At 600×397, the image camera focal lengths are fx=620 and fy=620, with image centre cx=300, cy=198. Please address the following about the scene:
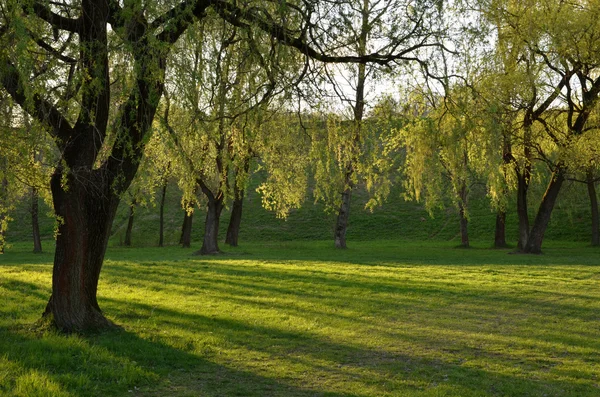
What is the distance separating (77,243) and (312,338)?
4048 millimetres

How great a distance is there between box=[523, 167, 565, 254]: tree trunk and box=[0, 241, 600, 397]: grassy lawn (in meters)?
10.3

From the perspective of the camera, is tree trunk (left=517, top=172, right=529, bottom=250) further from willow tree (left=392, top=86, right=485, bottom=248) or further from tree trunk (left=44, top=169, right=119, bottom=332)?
tree trunk (left=44, top=169, right=119, bottom=332)

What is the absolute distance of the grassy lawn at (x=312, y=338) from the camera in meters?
7.38

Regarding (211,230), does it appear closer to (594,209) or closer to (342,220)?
(342,220)

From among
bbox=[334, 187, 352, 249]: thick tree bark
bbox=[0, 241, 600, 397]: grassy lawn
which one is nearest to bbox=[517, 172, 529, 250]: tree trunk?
bbox=[334, 187, 352, 249]: thick tree bark

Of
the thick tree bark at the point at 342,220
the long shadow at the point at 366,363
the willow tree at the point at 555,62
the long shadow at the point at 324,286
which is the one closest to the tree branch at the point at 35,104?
the long shadow at the point at 366,363

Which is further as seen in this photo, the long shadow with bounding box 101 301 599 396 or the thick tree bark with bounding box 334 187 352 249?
the thick tree bark with bounding box 334 187 352 249

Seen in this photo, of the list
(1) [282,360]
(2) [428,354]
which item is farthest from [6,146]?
(2) [428,354]

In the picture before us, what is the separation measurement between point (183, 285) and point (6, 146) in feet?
30.2

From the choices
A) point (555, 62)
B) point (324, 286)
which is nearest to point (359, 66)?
point (324, 286)

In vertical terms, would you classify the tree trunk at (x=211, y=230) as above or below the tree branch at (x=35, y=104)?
below

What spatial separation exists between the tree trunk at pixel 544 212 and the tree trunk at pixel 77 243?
23.5 m

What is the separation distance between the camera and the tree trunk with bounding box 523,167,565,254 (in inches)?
1133

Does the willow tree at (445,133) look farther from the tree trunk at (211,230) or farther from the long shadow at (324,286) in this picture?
the tree trunk at (211,230)
